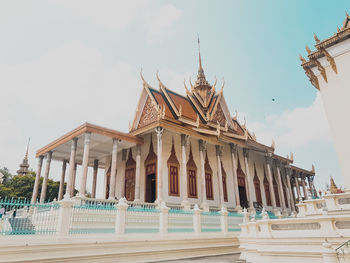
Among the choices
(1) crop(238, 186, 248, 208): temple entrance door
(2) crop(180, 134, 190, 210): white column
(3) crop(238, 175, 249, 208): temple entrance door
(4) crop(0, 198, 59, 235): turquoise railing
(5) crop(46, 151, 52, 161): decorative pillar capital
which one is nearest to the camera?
(4) crop(0, 198, 59, 235): turquoise railing

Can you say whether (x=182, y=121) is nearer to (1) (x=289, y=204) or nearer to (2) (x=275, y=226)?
(2) (x=275, y=226)

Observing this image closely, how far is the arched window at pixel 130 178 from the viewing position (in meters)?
13.3

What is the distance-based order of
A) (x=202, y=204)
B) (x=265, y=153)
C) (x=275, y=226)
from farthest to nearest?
1. (x=265, y=153)
2. (x=202, y=204)
3. (x=275, y=226)

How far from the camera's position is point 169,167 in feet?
42.1

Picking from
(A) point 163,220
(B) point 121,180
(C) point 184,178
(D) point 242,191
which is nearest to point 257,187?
(D) point 242,191

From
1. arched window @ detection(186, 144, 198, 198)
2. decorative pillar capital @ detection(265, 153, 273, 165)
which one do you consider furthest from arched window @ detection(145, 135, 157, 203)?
decorative pillar capital @ detection(265, 153, 273, 165)

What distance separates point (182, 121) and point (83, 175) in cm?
566

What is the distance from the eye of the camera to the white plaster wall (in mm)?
9616

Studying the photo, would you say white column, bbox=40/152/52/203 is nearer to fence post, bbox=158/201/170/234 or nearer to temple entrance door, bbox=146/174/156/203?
temple entrance door, bbox=146/174/156/203

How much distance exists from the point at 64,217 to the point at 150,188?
24.0 feet

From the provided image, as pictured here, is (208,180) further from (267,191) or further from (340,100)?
(340,100)

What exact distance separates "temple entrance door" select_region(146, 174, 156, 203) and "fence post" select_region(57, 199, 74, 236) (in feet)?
22.7

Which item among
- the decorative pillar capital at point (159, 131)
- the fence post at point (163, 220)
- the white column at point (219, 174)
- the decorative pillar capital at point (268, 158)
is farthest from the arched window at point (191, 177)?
the decorative pillar capital at point (268, 158)

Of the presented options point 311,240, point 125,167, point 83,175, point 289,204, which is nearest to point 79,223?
point 83,175
